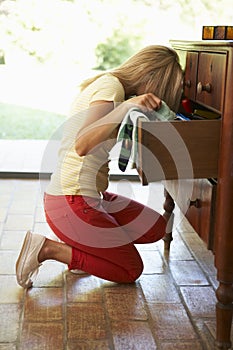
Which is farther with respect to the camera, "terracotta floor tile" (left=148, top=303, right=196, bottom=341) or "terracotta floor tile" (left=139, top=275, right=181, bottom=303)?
"terracotta floor tile" (left=139, top=275, right=181, bottom=303)

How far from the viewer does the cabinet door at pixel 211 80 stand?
5.40 ft

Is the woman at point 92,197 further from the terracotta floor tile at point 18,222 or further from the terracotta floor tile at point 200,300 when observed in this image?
the terracotta floor tile at point 18,222

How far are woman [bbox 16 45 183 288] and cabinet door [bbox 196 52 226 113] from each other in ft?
0.35

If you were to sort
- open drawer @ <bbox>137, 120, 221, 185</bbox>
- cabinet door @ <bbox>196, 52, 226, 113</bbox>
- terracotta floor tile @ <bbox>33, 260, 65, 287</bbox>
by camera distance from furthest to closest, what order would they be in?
terracotta floor tile @ <bbox>33, 260, 65, 287</bbox> → cabinet door @ <bbox>196, 52, 226, 113</bbox> → open drawer @ <bbox>137, 120, 221, 185</bbox>

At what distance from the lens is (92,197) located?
212 centimetres

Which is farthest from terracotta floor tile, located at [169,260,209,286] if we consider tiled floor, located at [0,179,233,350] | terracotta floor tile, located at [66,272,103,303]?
terracotta floor tile, located at [66,272,103,303]

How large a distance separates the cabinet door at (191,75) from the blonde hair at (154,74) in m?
0.05

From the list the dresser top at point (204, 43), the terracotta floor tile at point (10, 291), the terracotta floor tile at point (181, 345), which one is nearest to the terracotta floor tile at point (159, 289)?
the terracotta floor tile at point (181, 345)

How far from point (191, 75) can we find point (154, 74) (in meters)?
0.15

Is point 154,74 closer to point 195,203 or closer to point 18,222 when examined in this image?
point 195,203

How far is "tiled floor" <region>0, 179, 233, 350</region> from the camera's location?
5.79 ft

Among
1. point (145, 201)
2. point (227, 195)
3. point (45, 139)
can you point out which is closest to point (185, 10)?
point (145, 201)

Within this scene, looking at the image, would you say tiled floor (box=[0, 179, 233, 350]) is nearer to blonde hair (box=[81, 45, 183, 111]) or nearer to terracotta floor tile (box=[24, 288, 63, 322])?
terracotta floor tile (box=[24, 288, 63, 322])

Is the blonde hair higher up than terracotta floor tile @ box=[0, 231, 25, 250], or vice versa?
the blonde hair
